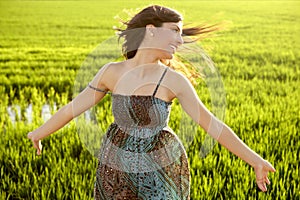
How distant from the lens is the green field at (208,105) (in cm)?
301

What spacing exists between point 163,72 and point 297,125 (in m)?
2.93

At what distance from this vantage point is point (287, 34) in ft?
→ 41.6

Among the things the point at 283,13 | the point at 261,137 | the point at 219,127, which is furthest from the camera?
the point at 283,13

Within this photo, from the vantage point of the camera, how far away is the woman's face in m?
1.78

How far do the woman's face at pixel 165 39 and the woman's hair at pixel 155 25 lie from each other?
19 millimetres

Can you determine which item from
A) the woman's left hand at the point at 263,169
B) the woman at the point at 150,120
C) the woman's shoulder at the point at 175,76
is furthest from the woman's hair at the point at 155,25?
the woman's left hand at the point at 263,169

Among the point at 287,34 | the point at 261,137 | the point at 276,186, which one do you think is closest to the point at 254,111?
the point at 261,137

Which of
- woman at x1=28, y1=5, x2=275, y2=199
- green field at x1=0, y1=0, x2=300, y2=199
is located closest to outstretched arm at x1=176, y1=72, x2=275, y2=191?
woman at x1=28, y1=5, x2=275, y2=199

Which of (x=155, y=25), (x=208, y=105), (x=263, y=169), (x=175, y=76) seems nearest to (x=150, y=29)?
(x=155, y=25)

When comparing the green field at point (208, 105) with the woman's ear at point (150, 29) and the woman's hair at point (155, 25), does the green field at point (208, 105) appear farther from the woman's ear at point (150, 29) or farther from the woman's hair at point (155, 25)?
the woman's ear at point (150, 29)

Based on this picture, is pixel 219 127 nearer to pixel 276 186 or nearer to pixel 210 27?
pixel 210 27

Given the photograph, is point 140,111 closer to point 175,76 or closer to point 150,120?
point 150,120

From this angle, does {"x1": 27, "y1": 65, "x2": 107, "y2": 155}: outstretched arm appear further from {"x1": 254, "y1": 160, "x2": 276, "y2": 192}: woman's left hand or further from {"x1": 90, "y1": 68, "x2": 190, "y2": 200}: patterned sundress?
{"x1": 254, "y1": 160, "x2": 276, "y2": 192}: woman's left hand

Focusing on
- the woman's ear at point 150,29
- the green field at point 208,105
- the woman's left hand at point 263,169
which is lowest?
the green field at point 208,105
